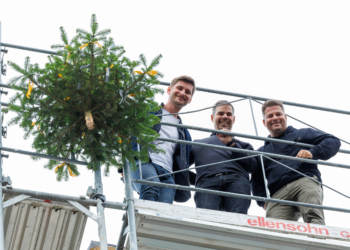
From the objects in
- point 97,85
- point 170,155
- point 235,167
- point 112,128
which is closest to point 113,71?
point 97,85

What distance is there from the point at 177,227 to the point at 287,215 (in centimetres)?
148

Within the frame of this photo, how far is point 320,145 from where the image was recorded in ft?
19.9

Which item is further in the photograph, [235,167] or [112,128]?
[235,167]

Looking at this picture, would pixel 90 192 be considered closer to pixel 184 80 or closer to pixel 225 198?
pixel 225 198

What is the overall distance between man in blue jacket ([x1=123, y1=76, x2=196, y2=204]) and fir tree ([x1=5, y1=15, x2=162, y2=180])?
0.46m

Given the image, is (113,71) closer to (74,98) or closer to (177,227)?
(74,98)

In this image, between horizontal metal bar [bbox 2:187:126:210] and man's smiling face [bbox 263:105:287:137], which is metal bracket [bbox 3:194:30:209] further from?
man's smiling face [bbox 263:105:287:137]

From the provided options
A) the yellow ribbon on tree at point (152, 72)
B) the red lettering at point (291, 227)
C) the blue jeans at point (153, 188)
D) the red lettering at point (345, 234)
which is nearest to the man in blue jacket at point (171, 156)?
the blue jeans at point (153, 188)

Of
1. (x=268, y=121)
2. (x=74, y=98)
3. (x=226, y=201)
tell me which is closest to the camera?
(x=74, y=98)

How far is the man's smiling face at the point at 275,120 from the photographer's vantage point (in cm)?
637

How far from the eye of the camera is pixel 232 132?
5.76 metres

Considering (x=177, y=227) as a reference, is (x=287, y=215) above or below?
above

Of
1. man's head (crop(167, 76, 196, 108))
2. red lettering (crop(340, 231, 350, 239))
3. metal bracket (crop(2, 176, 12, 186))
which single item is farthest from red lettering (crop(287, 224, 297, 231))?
metal bracket (crop(2, 176, 12, 186))

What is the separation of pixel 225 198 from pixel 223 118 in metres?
1.02
